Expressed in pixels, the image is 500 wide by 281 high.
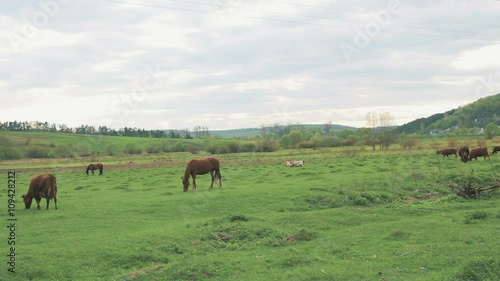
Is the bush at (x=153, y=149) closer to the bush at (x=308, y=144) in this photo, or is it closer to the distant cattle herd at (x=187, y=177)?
the bush at (x=308, y=144)

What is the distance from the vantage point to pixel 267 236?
567 inches

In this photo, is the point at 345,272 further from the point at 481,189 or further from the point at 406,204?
the point at 481,189

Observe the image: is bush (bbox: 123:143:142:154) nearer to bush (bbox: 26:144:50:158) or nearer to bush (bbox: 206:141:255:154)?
bush (bbox: 26:144:50:158)

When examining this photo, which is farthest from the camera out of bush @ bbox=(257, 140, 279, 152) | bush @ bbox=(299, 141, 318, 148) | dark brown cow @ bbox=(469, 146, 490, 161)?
bush @ bbox=(299, 141, 318, 148)

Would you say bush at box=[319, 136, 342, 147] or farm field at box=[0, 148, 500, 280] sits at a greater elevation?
bush at box=[319, 136, 342, 147]

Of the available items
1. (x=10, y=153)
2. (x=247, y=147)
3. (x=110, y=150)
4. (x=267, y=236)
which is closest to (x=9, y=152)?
(x=10, y=153)

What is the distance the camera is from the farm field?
11.1 metres

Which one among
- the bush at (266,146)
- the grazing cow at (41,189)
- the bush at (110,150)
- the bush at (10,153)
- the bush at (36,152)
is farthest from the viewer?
the bush at (110,150)

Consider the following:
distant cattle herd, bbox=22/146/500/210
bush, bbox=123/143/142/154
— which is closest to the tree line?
bush, bbox=123/143/142/154

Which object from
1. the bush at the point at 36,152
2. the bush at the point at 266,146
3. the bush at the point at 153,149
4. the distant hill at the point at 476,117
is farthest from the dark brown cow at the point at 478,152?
the bush at the point at 36,152

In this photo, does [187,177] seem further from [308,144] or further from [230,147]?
[308,144]

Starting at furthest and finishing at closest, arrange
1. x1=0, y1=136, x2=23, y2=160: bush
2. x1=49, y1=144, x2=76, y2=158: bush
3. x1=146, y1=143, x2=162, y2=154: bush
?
x1=146, y1=143, x2=162, y2=154: bush
x1=49, y1=144, x2=76, y2=158: bush
x1=0, y1=136, x2=23, y2=160: bush

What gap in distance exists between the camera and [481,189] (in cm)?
2153

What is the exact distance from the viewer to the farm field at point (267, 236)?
11.1 meters
